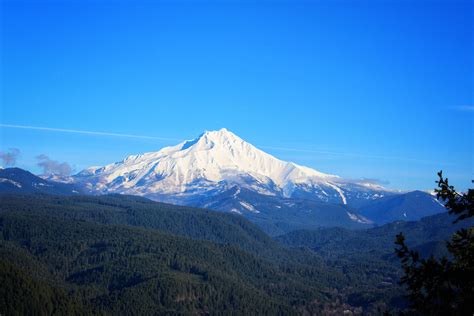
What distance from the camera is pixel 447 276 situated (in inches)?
960

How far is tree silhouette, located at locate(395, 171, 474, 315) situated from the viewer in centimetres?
2381

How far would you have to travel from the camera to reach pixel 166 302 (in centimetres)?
19700

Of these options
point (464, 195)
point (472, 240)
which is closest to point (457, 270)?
point (472, 240)

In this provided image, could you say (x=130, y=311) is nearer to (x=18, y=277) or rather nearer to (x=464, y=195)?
(x=18, y=277)

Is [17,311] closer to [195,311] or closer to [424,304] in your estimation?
[195,311]

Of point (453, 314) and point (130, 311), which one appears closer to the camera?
point (453, 314)

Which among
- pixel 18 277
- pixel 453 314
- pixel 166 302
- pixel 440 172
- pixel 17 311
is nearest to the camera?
pixel 453 314

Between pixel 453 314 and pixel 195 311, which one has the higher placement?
pixel 453 314

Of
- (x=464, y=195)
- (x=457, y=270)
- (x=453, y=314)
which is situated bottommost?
(x=453, y=314)

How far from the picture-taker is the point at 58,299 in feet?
513

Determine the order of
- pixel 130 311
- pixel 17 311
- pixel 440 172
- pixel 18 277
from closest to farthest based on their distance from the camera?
pixel 440 172, pixel 17 311, pixel 18 277, pixel 130 311

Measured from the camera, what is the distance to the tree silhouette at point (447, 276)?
2381 centimetres

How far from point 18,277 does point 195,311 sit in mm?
67556

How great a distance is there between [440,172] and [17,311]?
464 ft
